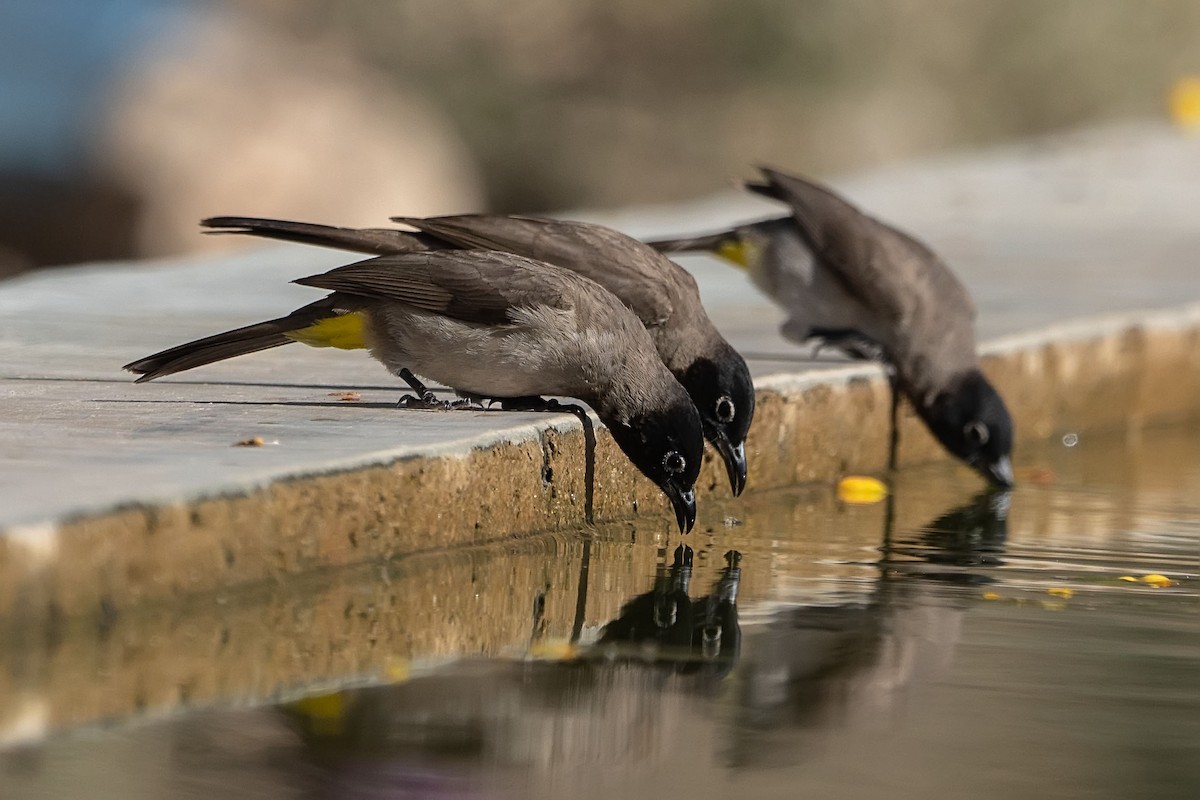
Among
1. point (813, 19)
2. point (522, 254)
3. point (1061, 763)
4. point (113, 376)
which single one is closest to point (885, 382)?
point (522, 254)

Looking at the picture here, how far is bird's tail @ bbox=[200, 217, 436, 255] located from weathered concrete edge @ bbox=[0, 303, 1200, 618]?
96 cm

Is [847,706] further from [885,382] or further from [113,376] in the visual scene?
[885,382]

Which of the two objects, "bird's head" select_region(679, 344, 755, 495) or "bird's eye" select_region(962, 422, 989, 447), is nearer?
"bird's head" select_region(679, 344, 755, 495)

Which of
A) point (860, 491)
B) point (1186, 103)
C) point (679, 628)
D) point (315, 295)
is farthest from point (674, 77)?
point (679, 628)

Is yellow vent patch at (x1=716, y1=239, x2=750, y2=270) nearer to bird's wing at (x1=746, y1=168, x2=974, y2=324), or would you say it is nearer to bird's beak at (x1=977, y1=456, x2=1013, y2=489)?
bird's wing at (x1=746, y1=168, x2=974, y2=324)

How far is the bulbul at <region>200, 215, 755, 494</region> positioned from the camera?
653 cm

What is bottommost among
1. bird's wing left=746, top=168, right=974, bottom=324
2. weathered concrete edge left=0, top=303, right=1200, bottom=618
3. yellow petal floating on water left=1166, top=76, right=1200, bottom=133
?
weathered concrete edge left=0, top=303, right=1200, bottom=618

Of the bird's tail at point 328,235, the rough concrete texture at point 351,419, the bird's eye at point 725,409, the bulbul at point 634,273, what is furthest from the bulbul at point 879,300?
the bird's tail at point 328,235

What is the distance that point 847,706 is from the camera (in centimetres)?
450

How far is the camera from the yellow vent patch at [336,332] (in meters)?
6.52

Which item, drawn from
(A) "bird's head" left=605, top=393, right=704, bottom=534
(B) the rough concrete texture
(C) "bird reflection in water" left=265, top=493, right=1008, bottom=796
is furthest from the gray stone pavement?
(C) "bird reflection in water" left=265, top=493, right=1008, bottom=796

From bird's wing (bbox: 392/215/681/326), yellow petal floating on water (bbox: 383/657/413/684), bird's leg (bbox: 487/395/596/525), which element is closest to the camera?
yellow petal floating on water (bbox: 383/657/413/684)

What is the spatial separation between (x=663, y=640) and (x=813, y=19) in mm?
15477

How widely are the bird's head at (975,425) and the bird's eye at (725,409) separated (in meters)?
1.41
